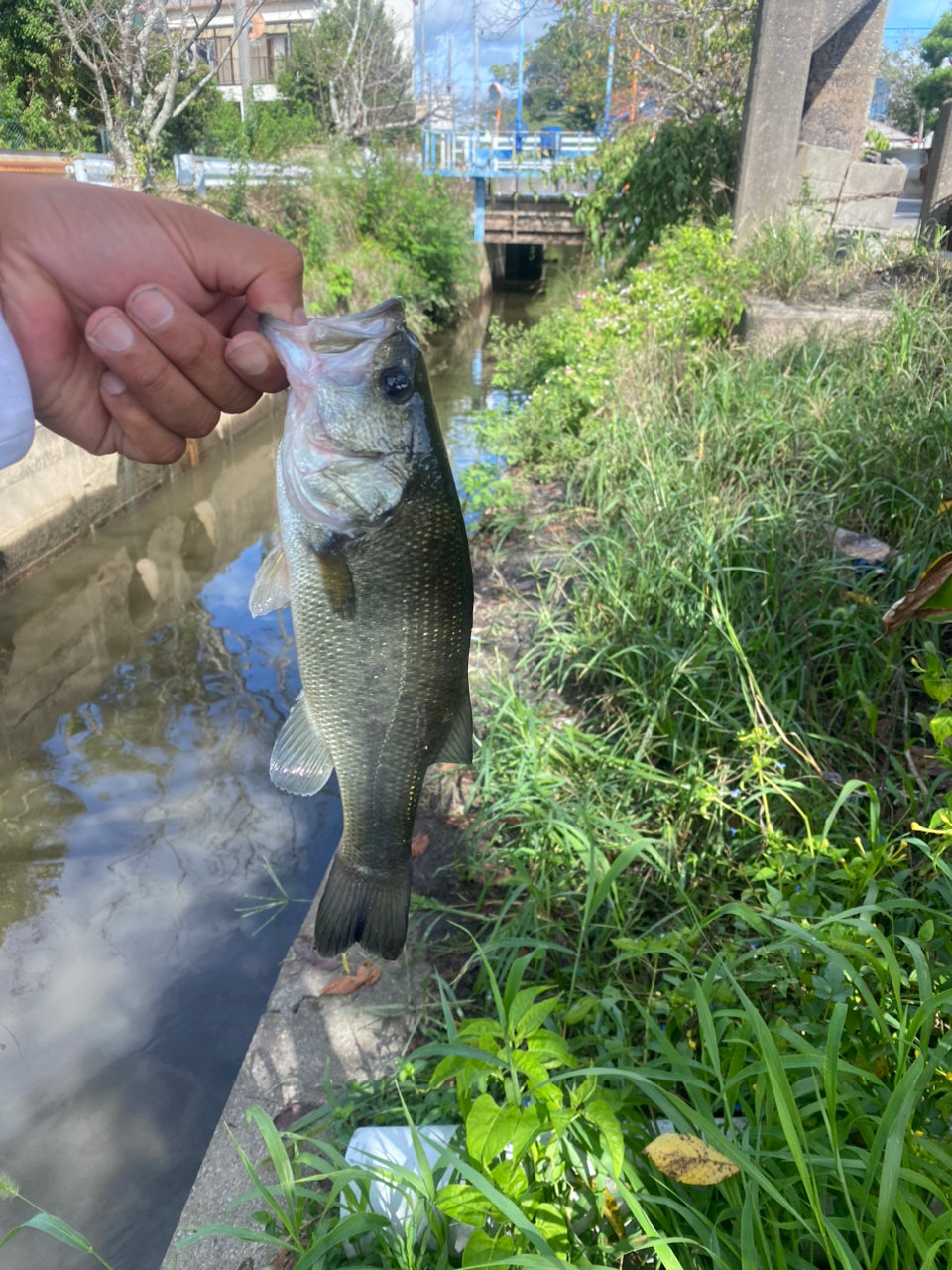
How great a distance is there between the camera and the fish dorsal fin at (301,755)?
1841mm

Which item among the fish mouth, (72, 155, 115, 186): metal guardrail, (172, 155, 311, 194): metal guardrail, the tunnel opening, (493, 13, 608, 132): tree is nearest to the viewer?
the fish mouth

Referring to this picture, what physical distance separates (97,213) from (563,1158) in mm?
2068

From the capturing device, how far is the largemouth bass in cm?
164

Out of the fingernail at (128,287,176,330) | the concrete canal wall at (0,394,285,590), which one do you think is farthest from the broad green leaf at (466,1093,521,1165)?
the concrete canal wall at (0,394,285,590)

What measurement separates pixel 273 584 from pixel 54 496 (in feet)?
22.1

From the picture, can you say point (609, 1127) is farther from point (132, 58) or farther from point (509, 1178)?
point (132, 58)

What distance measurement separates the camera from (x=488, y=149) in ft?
80.1

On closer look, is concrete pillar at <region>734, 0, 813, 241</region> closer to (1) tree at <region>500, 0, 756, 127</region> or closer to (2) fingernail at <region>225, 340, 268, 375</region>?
(1) tree at <region>500, 0, 756, 127</region>

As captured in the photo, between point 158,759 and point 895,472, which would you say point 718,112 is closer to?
point 895,472

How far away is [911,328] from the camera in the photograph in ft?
17.1

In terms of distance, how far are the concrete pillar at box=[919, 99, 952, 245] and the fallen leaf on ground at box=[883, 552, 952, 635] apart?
20.8 feet

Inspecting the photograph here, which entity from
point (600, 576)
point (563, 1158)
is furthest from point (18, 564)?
point (563, 1158)

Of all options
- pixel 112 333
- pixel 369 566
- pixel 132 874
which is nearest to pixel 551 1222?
pixel 369 566

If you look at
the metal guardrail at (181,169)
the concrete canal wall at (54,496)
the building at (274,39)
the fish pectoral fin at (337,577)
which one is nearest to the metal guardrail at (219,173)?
the metal guardrail at (181,169)
